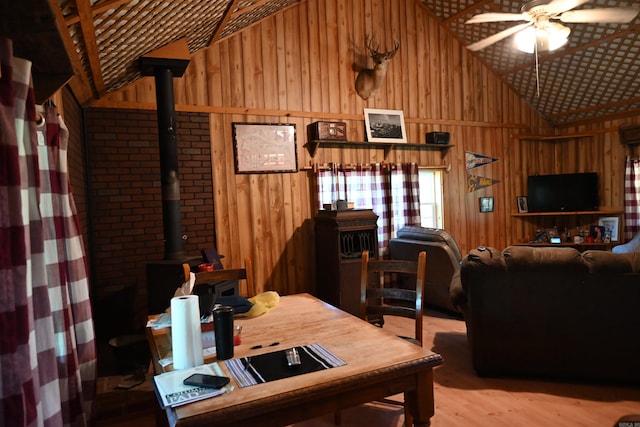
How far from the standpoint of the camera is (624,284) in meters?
2.65

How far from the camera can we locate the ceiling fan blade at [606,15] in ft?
10.0

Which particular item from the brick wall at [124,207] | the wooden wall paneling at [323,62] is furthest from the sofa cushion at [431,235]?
the brick wall at [124,207]

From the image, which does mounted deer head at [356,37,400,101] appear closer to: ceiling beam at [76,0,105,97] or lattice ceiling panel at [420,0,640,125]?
lattice ceiling panel at [420,0,640,125]

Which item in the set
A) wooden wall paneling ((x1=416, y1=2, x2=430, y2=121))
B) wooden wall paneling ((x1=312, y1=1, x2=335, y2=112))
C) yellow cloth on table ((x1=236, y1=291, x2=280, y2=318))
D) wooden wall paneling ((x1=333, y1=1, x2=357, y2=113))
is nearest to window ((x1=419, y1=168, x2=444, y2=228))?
wooden wall paneling ((x1=416, y1=2, x2=430, y2=121))

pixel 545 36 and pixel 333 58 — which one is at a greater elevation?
pixel 333 58

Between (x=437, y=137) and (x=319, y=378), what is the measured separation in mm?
4878

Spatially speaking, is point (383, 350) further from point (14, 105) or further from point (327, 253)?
A: point (327, 253)

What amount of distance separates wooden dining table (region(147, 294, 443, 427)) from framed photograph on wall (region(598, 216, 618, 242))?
5962mm

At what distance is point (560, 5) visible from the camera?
316 cm

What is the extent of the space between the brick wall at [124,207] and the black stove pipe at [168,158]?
0.72 m

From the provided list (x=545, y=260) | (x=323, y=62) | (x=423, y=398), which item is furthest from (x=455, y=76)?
(x=423, y=398)

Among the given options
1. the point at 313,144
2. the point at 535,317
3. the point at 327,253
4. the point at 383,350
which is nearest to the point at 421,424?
the point at 383,350

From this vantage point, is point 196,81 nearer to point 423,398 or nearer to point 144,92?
point 144,92

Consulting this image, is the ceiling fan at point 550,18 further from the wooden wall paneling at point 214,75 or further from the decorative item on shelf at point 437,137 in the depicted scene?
the wooden wall paneling at point 214,75
